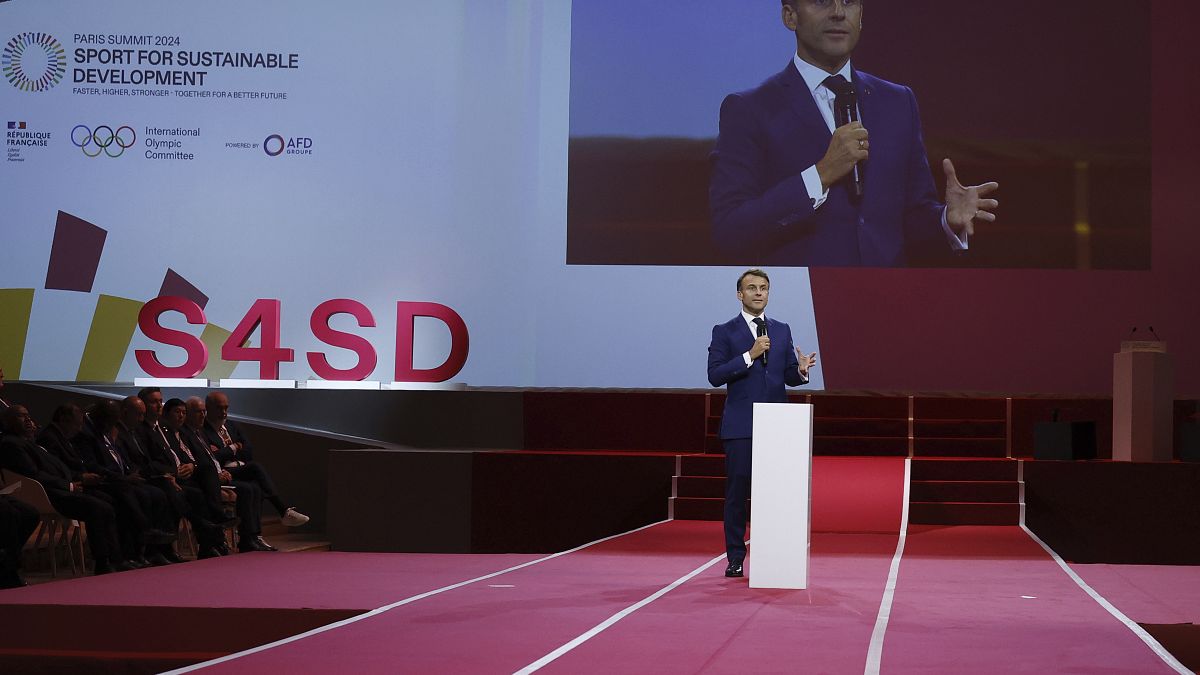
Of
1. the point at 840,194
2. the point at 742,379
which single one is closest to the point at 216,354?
the point at 840,194

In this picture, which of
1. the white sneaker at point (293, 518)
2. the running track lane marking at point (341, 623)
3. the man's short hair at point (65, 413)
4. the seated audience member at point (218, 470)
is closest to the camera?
the running track lane marking at point (341, 623)

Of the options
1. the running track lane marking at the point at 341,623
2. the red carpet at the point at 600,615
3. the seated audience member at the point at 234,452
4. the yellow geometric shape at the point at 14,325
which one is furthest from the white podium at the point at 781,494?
the yellow geometric shape at the point at 14,325

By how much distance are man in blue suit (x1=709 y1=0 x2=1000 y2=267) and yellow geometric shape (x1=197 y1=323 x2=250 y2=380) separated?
4.51 meters

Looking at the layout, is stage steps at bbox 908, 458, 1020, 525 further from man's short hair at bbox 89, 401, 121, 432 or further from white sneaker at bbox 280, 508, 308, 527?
man's short hair at bbox 89, 401, 121, 432

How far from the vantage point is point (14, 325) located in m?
11.8

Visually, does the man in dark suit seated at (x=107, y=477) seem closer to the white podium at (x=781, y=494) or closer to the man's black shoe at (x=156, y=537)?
the man's black shoe at (x=156, y=537)

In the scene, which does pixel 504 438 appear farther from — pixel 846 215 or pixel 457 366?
pixel 846 215

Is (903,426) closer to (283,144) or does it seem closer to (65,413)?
(283,144)

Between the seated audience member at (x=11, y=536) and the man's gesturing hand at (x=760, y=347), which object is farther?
the seated audience member at (x=11, y=536)

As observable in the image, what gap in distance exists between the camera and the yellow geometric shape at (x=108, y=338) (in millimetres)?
11680

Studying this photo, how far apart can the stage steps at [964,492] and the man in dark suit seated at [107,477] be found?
462 centimetres

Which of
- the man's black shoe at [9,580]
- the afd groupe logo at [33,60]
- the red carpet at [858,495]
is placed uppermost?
the afd groupe logo at [33,60]

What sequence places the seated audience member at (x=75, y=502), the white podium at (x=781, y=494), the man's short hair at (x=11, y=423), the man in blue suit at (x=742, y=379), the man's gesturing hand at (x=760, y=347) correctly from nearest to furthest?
the white podium at (x=781, y=494), the man's gesturing hand at (x=760, y=347), the man in blue suit at (x=742, y=379), the seated audience member at (x=75, y=502), the man's short hair at (x=11, y=423)

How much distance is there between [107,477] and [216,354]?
4419 millimetres
